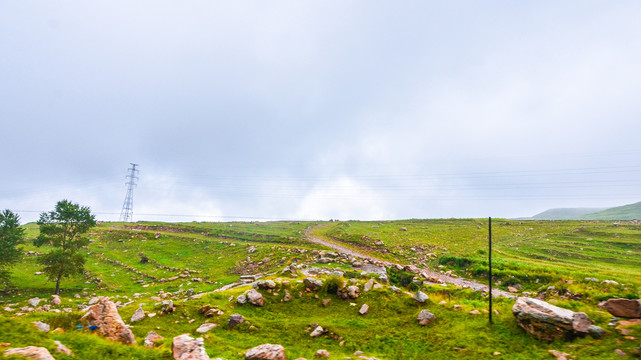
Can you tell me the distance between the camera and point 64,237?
2512 centimetres

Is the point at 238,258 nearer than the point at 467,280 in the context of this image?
No

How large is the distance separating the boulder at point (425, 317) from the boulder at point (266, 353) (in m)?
7.52

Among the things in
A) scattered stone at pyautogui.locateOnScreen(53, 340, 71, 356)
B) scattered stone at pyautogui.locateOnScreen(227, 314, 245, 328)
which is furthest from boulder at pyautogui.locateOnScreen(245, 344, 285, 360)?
scattered stone at pyautogui.locateOnScreen(53, 340, 71, 356)

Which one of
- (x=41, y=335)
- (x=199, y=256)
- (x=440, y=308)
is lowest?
(x=199, y=256)

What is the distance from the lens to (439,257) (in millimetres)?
31719

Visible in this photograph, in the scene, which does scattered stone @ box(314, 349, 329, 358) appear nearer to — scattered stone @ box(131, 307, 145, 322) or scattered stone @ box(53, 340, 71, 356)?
scattered stone @ box(53, 340, 71, 356)

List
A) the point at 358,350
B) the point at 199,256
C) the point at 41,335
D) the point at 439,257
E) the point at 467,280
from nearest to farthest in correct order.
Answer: the point at 41,335 → the point at 358,350 → the point at 467,280 → the point at 439,257 → the point at 199,256

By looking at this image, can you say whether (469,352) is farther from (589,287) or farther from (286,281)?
(589,287)

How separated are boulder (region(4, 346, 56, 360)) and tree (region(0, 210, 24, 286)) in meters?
26.7

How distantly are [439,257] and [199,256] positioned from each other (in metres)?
34.6

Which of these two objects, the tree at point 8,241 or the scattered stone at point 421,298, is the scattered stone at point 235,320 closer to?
the scattered stone at point 421,298

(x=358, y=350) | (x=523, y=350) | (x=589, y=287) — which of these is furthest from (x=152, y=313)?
(x=589, y=287)

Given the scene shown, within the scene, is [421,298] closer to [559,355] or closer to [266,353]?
[559,355]

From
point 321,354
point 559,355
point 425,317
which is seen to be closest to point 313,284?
point 321,354
